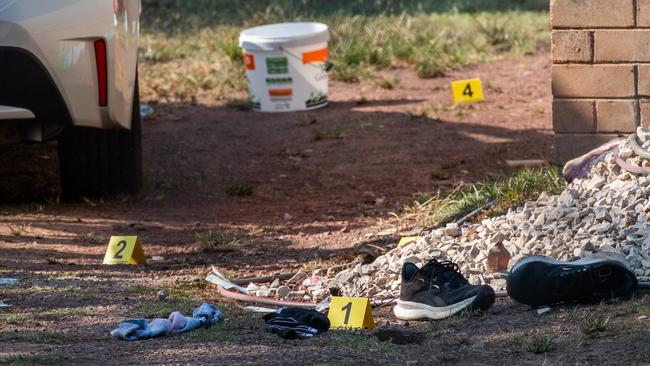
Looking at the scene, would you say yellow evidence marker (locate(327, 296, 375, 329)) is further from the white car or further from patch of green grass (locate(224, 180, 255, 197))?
patch of green grass (locate(224, 180, 255, 197))

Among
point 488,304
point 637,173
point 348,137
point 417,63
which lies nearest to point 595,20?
point 637,173

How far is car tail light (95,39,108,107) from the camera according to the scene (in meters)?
5.47

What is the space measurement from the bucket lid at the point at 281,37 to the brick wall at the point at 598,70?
124 inches

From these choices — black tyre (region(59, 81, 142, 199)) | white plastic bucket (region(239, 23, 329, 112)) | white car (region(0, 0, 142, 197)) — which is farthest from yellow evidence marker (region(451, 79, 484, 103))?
white car (region(0, 0, 142, 197))

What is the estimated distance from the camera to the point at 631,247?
460cm

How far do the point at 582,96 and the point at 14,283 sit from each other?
2.73 m

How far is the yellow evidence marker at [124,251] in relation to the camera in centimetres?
539

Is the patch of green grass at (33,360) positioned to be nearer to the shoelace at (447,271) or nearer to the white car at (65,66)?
the shoelace at (447,271)

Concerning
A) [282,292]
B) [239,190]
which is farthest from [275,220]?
[282,292]

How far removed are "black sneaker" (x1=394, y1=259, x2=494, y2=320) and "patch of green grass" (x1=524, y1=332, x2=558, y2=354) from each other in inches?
17.8

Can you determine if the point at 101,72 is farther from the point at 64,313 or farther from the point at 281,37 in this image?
the point at 281,37

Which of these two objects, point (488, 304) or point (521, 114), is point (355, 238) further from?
point (521, 114)

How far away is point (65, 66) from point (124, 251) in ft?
2.77

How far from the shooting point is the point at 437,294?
440 cm
